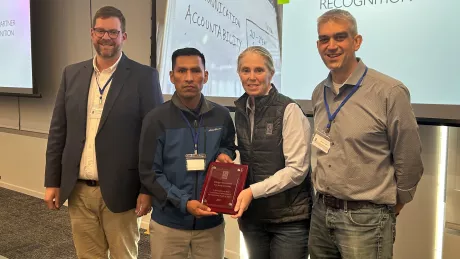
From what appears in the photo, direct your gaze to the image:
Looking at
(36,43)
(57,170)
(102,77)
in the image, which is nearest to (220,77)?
(102,77)

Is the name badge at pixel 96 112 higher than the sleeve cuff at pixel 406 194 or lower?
higher

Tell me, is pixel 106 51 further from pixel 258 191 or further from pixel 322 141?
pixel 322 141

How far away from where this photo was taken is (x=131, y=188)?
2217 millimetres

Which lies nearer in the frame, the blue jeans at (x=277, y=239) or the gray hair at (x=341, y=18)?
the gray hair at (x=341, y=18)

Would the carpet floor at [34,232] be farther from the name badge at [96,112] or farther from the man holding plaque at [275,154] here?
the man holding plaque at [275,154]

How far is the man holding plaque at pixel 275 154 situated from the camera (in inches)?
72.2

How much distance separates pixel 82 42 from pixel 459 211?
145 inches

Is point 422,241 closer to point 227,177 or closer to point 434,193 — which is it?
point 434,193

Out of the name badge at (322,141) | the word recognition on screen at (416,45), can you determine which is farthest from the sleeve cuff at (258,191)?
the word recognition on screen at (416,45)

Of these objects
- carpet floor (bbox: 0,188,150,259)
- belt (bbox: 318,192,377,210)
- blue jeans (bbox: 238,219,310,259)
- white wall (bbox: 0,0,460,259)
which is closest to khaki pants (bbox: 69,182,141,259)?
blue jeans (bbox: 238,219,310,259)

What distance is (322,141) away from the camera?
1.77m

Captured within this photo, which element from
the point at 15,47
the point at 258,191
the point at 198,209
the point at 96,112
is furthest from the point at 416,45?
the point at 15,47

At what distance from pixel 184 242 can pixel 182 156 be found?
387mm

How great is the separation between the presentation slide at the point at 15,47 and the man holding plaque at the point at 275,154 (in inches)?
145
